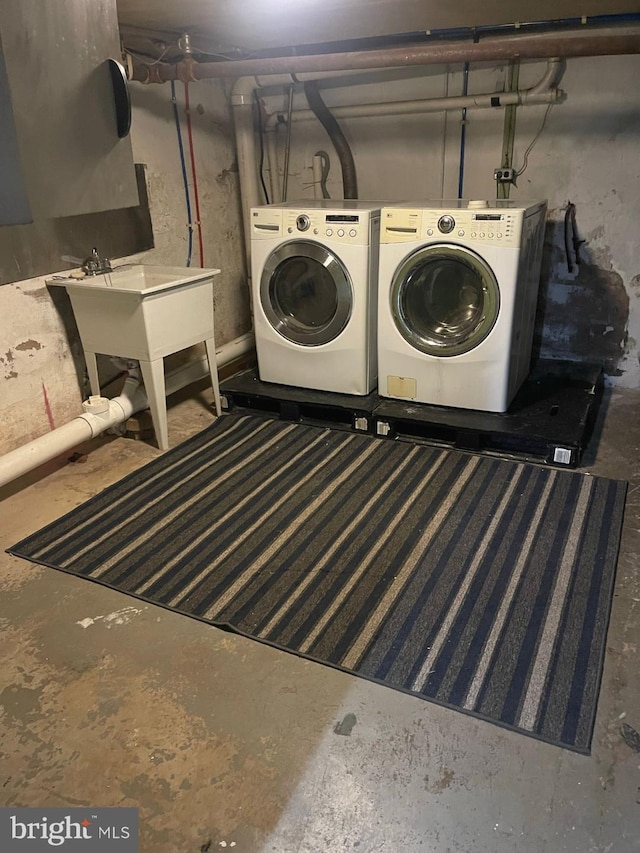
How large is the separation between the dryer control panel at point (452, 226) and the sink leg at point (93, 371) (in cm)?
A: 151

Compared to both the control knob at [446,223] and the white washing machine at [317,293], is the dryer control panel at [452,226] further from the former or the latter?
the white washing machine at [317,293]

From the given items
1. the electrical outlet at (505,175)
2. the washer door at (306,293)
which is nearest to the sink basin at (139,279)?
the washer door at (306,293)

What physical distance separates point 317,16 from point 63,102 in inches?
96.1

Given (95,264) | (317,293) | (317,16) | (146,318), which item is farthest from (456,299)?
(95,264)

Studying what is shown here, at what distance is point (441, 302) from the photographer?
3.08 metres

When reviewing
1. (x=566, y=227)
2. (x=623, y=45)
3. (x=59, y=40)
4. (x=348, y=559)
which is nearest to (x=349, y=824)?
(x=348, y=559)

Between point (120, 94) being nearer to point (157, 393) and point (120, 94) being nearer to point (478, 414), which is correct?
point (157, 393)

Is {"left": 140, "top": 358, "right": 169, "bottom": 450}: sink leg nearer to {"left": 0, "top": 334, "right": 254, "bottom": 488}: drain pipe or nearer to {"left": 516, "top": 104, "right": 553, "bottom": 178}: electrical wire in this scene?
{"left": 0, "top": 334, "right": 254, "bottom": 488}: drain pipe

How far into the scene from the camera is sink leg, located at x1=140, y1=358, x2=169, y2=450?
2.85 meters

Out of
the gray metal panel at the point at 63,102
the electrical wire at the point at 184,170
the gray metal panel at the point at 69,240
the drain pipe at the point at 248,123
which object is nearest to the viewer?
the gray metal panel at the point at 63,102

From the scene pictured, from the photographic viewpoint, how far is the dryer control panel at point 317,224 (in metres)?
2.95

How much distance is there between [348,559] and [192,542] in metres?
0.59

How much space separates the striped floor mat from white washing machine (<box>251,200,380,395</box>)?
0.44 meters

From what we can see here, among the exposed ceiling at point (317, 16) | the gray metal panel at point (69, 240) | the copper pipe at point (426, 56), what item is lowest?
the gray metal panel at point (69, 240)
